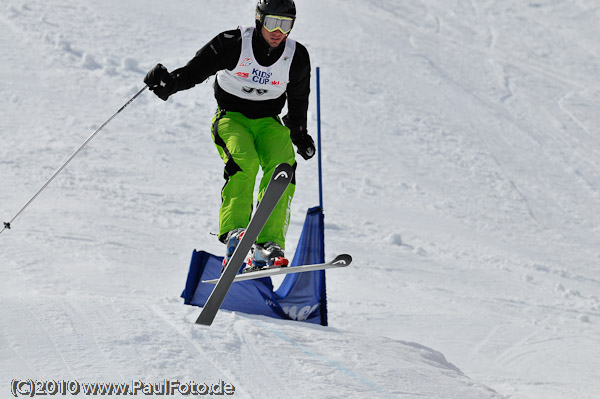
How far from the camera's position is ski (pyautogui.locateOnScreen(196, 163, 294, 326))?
179 inches

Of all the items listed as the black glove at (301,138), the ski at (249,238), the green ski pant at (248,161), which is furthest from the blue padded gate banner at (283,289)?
the ski at (249,238)

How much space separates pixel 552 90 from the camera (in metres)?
18.0

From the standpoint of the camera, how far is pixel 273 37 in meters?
4.97

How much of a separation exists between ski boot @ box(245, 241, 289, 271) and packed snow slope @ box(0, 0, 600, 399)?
46 cm

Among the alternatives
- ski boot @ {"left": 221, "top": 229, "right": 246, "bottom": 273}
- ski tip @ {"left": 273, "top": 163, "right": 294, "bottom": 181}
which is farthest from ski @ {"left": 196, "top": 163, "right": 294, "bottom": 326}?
ski boot @ {"left": 221, "top": 229, "right": 246, "bottom": 273}

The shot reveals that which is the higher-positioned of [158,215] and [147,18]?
[147,18]

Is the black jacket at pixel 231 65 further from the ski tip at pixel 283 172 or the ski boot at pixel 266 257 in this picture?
the ski boot at pixel 266 257

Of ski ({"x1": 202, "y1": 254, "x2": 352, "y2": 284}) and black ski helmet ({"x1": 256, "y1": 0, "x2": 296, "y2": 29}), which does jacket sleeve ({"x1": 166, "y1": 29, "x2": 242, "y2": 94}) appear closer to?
black ski helmet ({"x1": 256, "y1": 0, "x2": 296, "y2": 29})

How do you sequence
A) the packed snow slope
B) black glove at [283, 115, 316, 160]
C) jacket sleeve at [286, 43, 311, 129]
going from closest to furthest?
the packed snow slope, jacket sleeve at [286, 43, 311, 129], black glove at [283, 115, 316, 160]

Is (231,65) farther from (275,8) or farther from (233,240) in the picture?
(233,240)

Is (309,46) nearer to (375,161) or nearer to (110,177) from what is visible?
(375,161)

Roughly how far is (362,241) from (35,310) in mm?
6235

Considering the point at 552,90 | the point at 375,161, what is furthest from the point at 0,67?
the point at 552,90

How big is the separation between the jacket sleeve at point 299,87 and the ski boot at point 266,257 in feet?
3.59
